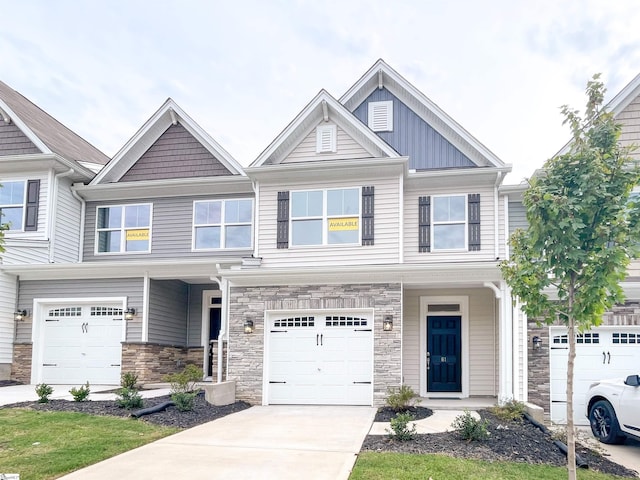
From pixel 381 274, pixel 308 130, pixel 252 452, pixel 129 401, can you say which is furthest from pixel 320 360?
pixel 308 130

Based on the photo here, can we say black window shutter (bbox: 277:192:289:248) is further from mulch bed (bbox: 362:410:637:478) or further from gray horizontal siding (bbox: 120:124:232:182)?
mulch bed (bbox: 362:410:637:478)

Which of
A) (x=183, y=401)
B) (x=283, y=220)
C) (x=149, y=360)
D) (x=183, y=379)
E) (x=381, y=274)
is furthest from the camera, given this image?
(x=149, y=360)

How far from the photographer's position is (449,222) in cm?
1477

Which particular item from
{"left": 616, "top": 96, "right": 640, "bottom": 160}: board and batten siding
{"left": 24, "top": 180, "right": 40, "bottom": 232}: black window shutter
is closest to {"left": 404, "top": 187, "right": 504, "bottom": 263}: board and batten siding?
{"left": 616, "top": 96, "right": 640, "bottom": 160}: board and batten siding

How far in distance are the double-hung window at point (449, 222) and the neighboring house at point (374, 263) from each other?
3cm

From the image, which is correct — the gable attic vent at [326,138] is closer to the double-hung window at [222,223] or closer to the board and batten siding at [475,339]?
the double-hung window at [222,223]

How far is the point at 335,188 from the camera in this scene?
14.2m

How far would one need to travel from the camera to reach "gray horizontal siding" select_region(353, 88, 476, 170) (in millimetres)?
15250

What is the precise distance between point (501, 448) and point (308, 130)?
920 centimetres

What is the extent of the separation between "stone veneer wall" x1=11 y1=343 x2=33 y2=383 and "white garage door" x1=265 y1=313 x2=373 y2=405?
719cm

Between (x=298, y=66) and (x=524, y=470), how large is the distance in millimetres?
16631

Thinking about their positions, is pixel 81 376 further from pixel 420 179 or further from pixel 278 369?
pixel 420 179

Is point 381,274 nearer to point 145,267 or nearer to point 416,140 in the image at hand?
point 416,140

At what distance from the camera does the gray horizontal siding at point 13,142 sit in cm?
1648
